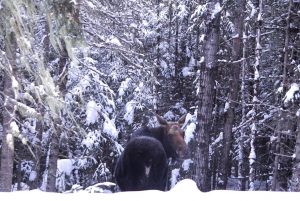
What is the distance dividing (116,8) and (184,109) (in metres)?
10.1

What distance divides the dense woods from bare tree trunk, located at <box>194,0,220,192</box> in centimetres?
2

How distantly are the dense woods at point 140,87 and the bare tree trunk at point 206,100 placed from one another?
0.08 feet

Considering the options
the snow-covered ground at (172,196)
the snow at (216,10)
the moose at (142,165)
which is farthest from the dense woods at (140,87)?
the snow-covered ground at (172,196)

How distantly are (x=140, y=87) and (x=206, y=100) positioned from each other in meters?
2.35

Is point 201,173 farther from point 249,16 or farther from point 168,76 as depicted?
point 168,76

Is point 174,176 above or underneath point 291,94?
underneath

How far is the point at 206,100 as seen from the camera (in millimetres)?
11219

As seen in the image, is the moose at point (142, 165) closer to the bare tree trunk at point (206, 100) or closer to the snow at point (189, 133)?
the bare tree trunk at point (206, 100)

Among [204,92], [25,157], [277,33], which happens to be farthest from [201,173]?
[25,157]

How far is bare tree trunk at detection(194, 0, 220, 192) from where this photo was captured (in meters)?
11.2

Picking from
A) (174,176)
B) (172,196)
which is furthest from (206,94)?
(172,196)

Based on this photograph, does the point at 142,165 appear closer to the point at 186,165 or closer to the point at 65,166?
the point at 65,166

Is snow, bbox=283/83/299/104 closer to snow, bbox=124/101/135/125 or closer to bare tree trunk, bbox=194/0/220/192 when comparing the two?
bare tree trunk, bbox=194/0/220/192

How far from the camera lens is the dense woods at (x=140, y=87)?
5.55m
